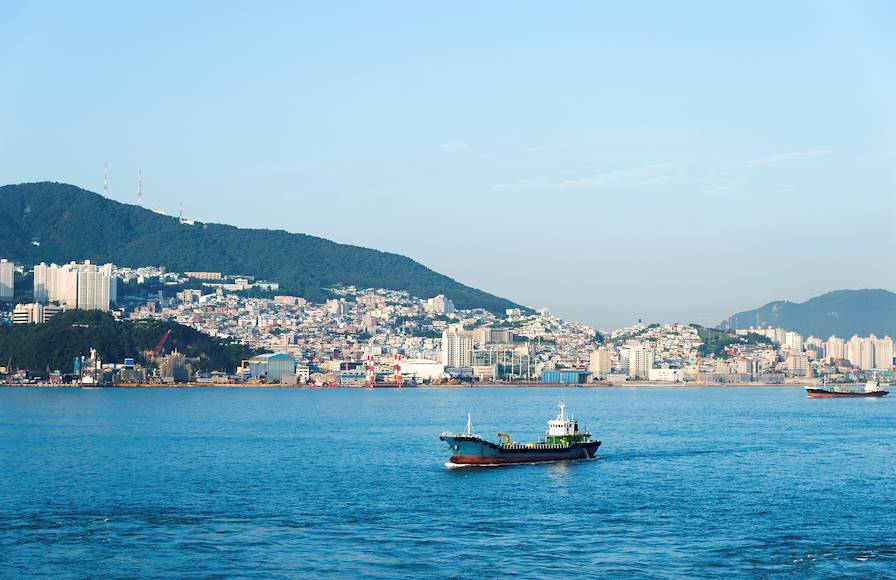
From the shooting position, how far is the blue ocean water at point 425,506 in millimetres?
27234

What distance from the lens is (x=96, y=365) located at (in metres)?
150

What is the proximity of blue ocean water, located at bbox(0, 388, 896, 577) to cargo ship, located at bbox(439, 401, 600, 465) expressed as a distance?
0.77 metres

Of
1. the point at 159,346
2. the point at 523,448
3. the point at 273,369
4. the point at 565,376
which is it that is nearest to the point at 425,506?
the point at 523,448

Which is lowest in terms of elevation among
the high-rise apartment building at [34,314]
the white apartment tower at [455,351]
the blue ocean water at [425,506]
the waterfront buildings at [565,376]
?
the blue ocean water at [425,506]

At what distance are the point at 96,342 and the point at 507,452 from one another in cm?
12203

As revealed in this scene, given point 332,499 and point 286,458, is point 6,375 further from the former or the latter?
point 332,499

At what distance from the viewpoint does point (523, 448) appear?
4822 centimetres

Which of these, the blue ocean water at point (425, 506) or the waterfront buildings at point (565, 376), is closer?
the blue ocean water at point (425, 506)

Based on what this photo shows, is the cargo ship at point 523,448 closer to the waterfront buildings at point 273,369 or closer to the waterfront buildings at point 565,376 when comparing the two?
the waterfront buildings at point 273,369

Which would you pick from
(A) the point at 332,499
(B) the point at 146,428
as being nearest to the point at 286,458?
(A) the point at 332,499

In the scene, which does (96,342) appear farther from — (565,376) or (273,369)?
(565,376)

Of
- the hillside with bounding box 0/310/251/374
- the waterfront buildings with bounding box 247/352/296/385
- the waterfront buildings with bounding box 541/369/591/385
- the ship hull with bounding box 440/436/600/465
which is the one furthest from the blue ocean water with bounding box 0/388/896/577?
the waterfront buildings with bounding box 541/369/591/385

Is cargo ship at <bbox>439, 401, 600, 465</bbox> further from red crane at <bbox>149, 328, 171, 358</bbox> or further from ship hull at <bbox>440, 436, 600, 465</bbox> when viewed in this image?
red crane at <bbox>149, 328, 171, 358</bbox>

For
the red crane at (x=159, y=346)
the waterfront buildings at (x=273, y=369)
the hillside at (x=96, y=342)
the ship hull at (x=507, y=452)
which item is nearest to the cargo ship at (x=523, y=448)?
the ship hull at (x=507, y=452)
